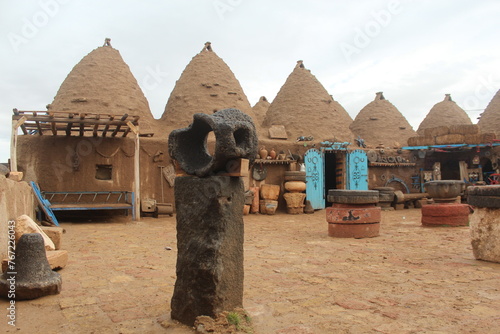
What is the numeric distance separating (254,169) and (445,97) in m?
15.2

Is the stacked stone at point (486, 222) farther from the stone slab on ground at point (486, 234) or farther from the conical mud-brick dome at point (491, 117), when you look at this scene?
the conical mud-brick dome at point (491, 117)

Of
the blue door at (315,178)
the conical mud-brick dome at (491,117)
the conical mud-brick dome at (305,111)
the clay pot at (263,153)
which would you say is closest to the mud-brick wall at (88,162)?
the clay pot at (263,153)

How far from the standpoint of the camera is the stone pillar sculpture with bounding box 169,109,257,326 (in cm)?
277

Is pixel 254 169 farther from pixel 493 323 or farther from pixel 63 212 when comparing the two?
pixel 493 323

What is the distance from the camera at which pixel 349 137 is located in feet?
54.3

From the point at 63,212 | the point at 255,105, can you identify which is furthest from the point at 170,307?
the point at 255,105

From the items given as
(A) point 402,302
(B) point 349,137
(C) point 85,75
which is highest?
(C) point 85,75

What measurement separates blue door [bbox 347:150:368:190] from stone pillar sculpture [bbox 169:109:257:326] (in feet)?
38.0

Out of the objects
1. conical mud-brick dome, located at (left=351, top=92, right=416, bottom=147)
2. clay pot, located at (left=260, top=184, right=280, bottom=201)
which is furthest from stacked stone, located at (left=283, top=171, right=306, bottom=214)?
conical mud-brick dome, located at (left=351, top=92, right=416, bottom=147)

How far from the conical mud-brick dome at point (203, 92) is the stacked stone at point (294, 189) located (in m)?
3.54

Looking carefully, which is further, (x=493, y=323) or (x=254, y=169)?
(x=254, y=169)

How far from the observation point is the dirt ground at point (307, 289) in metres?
2.78

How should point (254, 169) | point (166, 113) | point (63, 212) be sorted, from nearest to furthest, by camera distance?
point (63, 212) → point (254, 169) → point (166, 113)

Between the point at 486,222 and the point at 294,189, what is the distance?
7.93m
